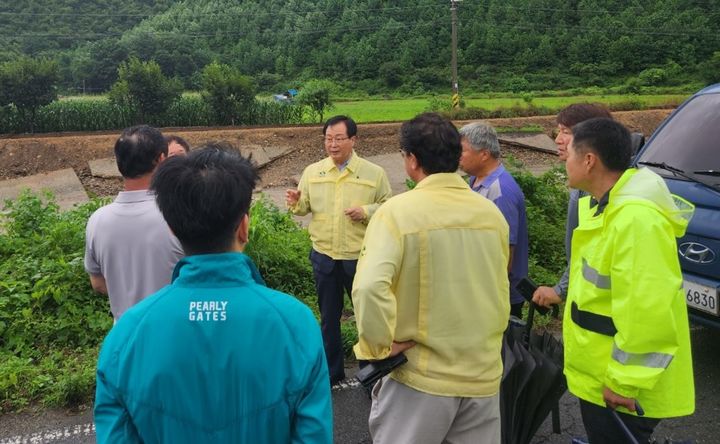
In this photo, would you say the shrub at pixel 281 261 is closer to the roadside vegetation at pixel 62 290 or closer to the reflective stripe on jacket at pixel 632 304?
the roadside vegetation at pixel 62 290

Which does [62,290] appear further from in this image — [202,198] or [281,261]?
[202,198]

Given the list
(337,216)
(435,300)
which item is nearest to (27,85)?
(337,216)

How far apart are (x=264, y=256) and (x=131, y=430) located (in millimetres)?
4682

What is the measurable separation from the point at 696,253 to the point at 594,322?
195 centimetres

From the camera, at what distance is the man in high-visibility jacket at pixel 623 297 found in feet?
6.99

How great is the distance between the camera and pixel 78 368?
4.34m

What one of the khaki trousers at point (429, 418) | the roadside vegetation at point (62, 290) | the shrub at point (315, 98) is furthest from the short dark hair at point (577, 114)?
the shrub at point (315, 98)

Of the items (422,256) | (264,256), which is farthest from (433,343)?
(264,256)

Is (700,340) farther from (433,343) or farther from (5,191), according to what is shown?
(5,191)

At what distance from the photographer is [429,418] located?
2.33m

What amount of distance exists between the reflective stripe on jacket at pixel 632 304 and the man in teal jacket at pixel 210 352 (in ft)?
4.05

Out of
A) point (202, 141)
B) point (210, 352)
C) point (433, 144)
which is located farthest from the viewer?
point (202, 141)

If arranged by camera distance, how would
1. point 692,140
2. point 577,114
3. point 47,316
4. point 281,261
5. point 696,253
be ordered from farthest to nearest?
point 281,261 < point 47,316 < point 692,140 < point 696,253 < point 577,114

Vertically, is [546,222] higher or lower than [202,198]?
lower
